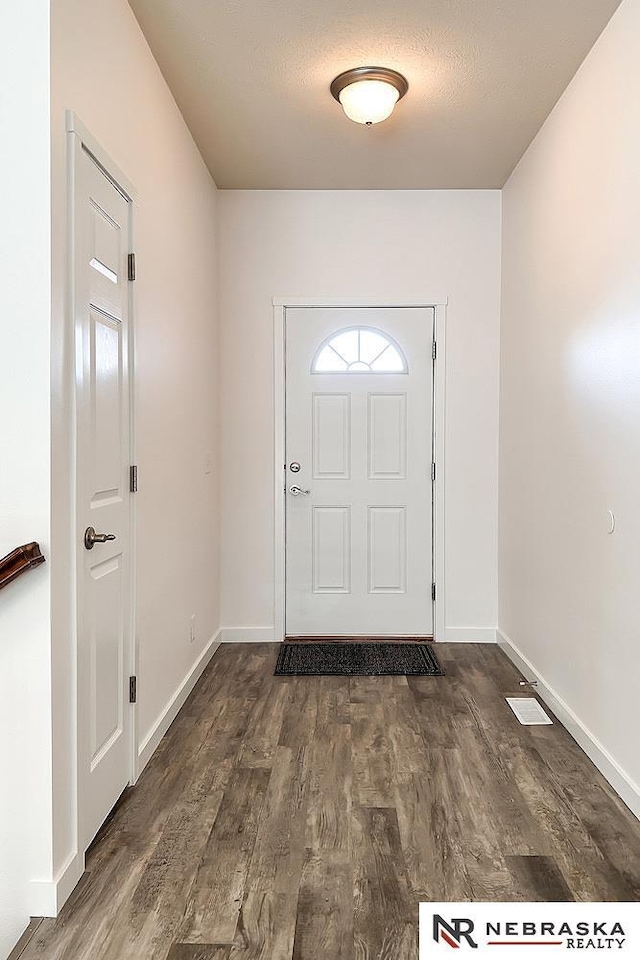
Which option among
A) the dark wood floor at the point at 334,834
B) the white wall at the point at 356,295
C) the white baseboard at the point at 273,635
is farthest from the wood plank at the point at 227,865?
the white wall at the point at 356,295

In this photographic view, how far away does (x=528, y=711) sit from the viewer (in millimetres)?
3545

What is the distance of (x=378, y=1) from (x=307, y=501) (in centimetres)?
277

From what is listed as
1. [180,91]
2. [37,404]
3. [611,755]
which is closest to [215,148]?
[180,91]

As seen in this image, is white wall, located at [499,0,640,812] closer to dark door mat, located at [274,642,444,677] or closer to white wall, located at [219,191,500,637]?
white wall, located at [219,191,500,637]

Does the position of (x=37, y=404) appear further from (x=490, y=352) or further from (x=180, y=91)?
(x=490, y=352)

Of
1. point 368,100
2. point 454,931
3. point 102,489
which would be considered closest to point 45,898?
point 454,931

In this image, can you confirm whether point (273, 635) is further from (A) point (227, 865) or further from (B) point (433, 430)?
(A) point (227, 865)

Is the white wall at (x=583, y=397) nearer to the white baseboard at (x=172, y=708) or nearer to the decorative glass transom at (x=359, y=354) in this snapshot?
the decorative glass transom at (x=359, y=354)

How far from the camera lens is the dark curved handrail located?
1.85 metres

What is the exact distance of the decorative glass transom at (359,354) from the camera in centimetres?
482

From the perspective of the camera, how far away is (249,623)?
485 cm

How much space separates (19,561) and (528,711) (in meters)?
2.50

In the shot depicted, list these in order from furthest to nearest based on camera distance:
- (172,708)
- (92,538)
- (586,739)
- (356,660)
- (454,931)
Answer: (356,660)
(172,708)
(586,739)
(92,538)
(454,931)

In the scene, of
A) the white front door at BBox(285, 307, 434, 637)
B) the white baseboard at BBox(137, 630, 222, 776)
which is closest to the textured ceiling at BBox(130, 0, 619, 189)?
the white front door at BBox(285, 307, 434, 637)
